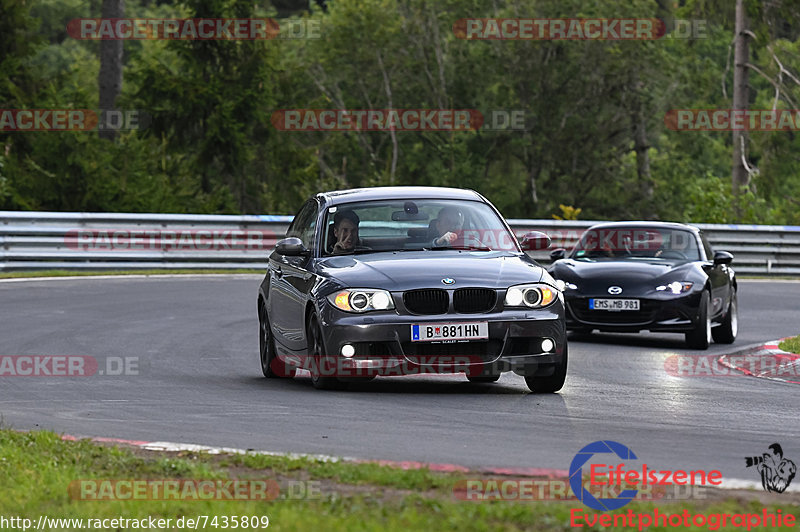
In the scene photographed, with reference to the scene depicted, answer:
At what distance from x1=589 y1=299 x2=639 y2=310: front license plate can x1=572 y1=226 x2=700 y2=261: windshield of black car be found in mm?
1048

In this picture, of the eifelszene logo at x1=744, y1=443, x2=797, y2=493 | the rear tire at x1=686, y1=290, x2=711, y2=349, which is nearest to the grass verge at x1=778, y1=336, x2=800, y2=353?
the rear tire at x1=686, y1=290, x2=711, y2=349

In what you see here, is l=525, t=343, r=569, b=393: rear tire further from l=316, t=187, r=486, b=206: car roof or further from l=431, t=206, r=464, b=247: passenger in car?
l=316, t=187, r=486, b=206: car roof

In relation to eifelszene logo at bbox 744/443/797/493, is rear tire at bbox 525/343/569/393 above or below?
below

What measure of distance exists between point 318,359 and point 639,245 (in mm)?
7684

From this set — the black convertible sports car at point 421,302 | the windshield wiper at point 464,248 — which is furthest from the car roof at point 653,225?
the windshield wiper at point 464,248

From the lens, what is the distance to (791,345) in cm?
1570

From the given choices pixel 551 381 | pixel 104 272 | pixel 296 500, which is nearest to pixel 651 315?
pixel 551 381

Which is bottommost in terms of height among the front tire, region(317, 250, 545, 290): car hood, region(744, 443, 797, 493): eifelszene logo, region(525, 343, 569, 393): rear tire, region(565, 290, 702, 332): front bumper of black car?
region(565, 290, 702, 332): front bumper of black car

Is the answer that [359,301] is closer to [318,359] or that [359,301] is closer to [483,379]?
[318,359]

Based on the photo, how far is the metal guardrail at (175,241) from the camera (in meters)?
27.0

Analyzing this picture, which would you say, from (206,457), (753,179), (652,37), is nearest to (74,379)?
(206,457)

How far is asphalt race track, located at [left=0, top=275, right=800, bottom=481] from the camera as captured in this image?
8211 mm

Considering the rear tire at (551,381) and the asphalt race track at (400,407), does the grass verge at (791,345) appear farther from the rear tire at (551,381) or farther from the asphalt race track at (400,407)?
the rear tire at (551,381)

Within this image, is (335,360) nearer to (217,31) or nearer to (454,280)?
(454,280)
